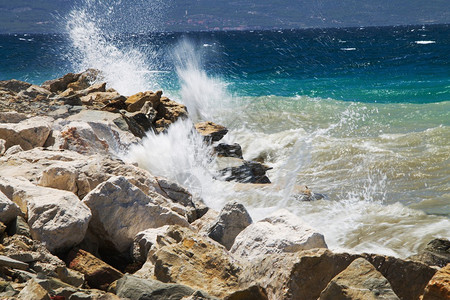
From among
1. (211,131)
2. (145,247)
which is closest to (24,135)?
(145,247)

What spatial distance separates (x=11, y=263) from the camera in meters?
3.03

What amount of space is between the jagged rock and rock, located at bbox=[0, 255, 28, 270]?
4.93 metres

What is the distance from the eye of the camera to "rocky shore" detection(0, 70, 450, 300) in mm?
2811

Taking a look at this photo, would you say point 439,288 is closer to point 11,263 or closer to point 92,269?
point 92,269

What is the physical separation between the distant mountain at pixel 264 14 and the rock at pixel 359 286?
398ft

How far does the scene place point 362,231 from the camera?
5.93 m

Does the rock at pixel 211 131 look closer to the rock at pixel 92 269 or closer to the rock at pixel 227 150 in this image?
the rock at pixel 227 150

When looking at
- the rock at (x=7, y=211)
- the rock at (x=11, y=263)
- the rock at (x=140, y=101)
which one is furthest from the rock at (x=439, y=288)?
the rock at (x=140, y=101)

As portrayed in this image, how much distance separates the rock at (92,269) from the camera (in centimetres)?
346

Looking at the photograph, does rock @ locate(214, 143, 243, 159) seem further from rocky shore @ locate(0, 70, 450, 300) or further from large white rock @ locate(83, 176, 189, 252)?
large white rock @ locate(83, 176, 189, 252)

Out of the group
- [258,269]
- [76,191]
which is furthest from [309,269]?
[76,191]

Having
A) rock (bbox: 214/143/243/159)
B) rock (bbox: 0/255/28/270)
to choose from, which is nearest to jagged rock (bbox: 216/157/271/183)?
rock (bbox: 214/143/243/159)

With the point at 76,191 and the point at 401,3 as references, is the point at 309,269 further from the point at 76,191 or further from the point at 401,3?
the point at 401,3

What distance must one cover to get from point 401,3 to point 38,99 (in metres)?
184
